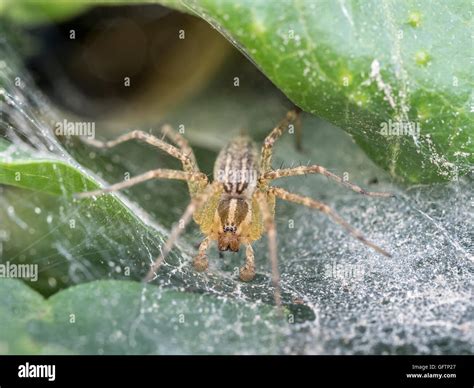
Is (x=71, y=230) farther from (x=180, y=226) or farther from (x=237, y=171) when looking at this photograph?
(x=237, y=171)

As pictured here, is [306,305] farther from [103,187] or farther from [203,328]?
[103,187]

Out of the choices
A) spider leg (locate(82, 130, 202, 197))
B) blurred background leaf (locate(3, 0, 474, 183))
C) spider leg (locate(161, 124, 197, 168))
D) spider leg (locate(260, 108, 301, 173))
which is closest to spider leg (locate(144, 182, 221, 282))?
spider leg (locate(82, 130, 202, 197))

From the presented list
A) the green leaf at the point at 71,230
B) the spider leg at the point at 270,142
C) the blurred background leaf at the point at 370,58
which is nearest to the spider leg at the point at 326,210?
the spider leg at the point at 270,142

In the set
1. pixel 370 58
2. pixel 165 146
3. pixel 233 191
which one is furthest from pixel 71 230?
pixel 370 58

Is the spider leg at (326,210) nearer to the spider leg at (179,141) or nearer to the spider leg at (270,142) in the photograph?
the spider leg at (270,142)

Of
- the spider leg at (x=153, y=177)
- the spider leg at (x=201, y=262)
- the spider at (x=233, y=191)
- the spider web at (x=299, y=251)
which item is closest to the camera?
the spider web at (x=299, y=251)
